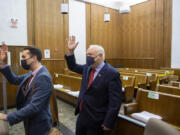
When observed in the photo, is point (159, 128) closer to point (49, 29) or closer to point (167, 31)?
point (49, 29)

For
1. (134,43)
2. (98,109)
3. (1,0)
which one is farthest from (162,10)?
(98,109)

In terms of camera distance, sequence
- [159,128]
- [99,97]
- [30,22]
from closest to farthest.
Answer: [159,128] < [99,97] < [30,22]

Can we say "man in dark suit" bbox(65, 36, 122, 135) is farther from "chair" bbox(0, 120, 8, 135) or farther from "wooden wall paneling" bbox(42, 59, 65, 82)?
"wooden wall paneling" bbox(42, 59, 65, 82)

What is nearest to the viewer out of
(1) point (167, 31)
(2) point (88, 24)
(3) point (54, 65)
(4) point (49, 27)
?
(4) point (49, 27)

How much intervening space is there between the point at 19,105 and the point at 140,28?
24.9ft

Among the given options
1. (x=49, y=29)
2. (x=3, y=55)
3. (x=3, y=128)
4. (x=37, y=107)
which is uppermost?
(x=49, y=29)

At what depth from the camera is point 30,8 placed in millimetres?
5023

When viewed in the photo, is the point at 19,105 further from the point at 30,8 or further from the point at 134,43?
the point at 134,43

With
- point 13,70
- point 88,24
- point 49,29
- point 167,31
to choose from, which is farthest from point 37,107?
point 167,31

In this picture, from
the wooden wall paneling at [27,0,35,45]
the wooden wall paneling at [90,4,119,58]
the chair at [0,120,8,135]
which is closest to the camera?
the chair at [0,120,8,135]

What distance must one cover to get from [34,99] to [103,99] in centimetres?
60

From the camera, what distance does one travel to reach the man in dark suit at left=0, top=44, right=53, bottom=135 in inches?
44.8

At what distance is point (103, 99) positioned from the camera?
4.53ft

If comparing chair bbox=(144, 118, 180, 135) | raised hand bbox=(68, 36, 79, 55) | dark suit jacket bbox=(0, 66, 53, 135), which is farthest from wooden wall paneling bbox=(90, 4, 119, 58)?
chair bbox=(144, 118, 180, 135)
